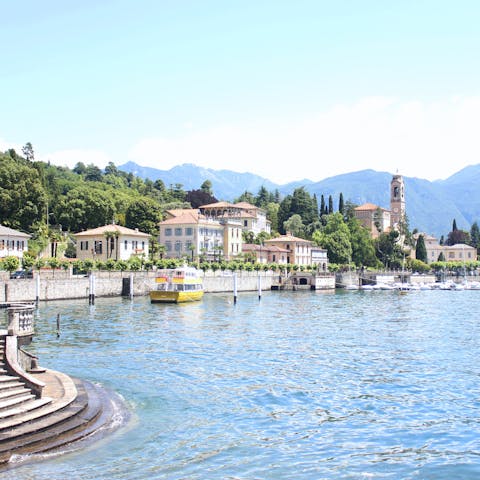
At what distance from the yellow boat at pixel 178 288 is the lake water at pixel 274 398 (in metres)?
21.0

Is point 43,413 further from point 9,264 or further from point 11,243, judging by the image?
point 11,243

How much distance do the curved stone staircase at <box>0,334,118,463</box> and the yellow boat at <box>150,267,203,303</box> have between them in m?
50.9

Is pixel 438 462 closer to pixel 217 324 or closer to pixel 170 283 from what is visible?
pixel 217 324

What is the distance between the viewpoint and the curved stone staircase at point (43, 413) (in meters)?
16.8

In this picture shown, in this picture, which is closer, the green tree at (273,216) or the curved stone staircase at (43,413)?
the curved stone staircase at (43,413)

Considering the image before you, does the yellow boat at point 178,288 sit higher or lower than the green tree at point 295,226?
lower

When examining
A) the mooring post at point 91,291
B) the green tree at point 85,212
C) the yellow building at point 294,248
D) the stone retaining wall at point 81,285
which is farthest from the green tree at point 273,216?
the mooring post at point 91,291

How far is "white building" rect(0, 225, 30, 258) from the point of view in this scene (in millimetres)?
80250

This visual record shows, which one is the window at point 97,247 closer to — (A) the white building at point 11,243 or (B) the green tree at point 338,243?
(A) the white building at point 11,243

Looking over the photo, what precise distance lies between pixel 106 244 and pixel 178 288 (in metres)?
25.3

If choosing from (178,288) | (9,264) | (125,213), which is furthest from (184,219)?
(9,264)

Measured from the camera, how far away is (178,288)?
75125 millimetres

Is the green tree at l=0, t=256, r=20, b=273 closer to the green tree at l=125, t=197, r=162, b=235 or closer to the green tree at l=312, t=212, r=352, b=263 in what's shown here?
the green tree at l=125, t=197, r=162, b=235

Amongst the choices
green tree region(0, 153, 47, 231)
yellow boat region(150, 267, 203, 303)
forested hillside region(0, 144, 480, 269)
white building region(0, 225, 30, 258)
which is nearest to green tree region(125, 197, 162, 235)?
forested hillside region(0, 144, 480, 269)
